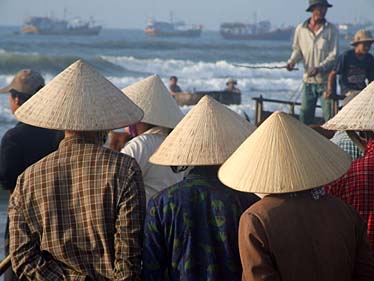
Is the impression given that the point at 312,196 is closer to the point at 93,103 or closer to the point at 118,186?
the point at 118,186

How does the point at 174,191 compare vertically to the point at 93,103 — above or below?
below

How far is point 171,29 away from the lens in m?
89.6

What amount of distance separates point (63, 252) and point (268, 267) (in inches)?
37.0

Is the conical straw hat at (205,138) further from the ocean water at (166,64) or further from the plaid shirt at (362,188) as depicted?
the ocean water at (166,64)

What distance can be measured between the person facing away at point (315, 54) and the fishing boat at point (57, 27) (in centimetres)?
6566

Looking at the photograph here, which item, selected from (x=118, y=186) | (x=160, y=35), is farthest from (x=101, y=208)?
(x=160, y=35)

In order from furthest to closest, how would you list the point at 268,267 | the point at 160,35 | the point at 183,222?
the point at 160,35 → the point at 183,222 → the point at 268,267

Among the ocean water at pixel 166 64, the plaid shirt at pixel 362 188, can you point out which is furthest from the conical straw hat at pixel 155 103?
the ocean water at pixel 166 64

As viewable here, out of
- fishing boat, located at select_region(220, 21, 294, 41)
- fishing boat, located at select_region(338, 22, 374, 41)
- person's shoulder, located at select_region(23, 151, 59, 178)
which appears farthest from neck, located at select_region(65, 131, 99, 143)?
fishing boat, located at select_region(338, 22, 374, 41)

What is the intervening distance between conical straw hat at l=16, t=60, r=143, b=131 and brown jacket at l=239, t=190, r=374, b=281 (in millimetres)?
896

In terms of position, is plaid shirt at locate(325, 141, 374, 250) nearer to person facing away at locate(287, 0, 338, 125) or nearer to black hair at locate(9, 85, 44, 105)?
black hair at locate(9, 85, 44, 105)

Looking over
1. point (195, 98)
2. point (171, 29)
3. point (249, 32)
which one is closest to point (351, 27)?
point (249, 32)

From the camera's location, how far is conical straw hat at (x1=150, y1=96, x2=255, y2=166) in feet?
11.6

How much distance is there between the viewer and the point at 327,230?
3006 millimetres
